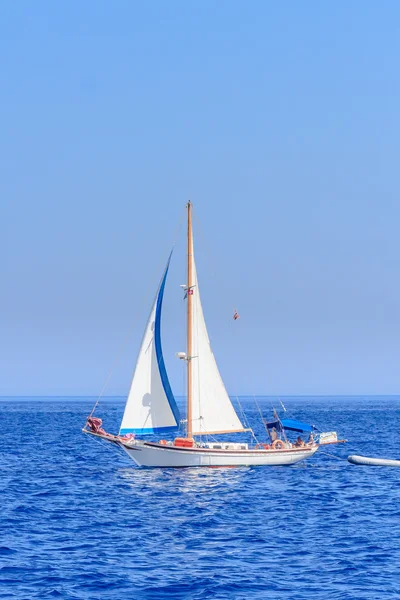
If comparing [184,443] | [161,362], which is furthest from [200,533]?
[161,362]

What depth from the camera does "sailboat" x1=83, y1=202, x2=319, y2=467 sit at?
50.5m

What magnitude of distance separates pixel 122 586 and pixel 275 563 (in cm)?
554

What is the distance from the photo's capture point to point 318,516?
38125mm

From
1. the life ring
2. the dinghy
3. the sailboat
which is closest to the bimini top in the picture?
the life ring

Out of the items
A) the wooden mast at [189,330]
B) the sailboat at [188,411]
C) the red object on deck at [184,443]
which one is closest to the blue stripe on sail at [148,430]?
the sailboat at [188,411]

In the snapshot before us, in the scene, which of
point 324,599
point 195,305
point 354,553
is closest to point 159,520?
point 354,553

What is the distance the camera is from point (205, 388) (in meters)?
53.1

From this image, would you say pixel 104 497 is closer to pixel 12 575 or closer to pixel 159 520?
pixel 159 520

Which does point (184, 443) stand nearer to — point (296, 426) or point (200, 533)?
point (296, 426)

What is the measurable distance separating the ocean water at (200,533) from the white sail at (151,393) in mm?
2682

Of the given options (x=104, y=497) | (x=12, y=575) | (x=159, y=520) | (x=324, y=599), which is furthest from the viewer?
(x=104, y=497)

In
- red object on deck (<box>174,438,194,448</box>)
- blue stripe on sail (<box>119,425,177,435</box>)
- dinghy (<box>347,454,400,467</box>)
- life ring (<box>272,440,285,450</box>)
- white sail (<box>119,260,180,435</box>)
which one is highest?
white sail (<box>119,260,180,435</box>)

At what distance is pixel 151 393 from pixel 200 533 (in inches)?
695

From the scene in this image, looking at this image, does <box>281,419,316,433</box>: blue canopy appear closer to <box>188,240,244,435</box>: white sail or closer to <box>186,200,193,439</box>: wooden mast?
<box>188,240,244,435</box>: white sail
